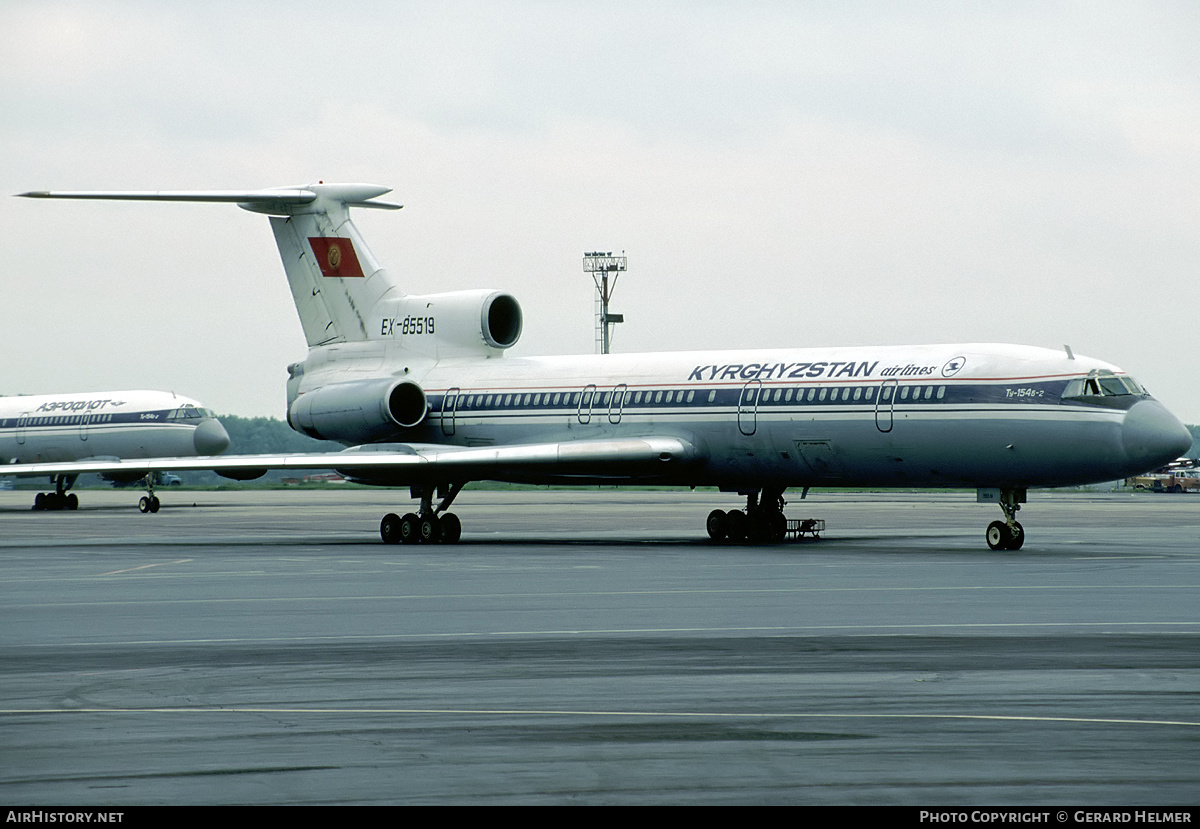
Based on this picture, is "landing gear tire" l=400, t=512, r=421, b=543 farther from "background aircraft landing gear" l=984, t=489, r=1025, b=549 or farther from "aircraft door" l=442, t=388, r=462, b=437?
"background aircraft landing gear" l=984, t=489, r=1025, b=549

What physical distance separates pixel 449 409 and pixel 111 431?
28.4 m

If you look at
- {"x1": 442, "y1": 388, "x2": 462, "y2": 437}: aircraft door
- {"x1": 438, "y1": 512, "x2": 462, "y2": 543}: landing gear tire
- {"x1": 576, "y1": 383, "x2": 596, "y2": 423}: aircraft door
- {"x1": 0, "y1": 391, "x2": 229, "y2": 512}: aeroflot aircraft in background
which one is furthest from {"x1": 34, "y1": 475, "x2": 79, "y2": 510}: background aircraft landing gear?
{"x1": 576, "y1": 383, "x2": 596, "y2": 423}: aircraft door

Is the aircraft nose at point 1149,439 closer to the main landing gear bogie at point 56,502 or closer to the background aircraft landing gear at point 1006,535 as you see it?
the background aircraft landing gear at point 1006,535

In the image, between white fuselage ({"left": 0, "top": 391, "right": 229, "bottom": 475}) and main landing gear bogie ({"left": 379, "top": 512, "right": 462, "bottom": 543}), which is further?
white fuselage ({"left": 0, "top": 391, "right": 229, "bottom": 475})

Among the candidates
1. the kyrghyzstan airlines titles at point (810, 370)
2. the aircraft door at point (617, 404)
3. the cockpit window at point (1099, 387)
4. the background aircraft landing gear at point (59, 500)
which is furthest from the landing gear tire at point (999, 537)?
the background aircraft landing gear at point (59, 500)

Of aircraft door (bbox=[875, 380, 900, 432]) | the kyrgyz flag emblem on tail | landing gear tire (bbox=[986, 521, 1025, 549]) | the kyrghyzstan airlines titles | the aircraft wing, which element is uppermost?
the kyrgyz flag emblem on tail

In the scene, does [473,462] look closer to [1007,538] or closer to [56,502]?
[1007,538]

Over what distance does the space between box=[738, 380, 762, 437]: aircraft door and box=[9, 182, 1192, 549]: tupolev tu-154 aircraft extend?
4 cm

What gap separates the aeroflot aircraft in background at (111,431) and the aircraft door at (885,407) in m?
35.6

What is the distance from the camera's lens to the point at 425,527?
105ft

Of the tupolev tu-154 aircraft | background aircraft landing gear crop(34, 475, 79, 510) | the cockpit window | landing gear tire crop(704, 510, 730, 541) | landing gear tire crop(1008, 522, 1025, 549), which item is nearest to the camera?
the cockpit window

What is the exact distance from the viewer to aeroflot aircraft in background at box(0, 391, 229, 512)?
58.5m

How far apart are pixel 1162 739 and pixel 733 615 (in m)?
7.64

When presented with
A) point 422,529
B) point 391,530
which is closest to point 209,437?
point 391,530
